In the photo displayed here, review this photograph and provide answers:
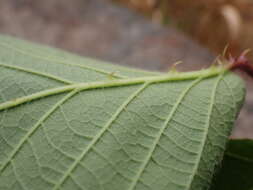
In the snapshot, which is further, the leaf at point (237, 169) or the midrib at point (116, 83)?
the leaf at point (237, 169)

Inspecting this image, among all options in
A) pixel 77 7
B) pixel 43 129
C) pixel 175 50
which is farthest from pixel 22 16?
pixel 43 129

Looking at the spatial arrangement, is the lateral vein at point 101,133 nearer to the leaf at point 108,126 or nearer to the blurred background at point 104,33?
the leaf at point 108,126

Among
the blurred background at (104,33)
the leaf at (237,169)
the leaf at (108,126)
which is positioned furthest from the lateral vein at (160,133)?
the blurred background at (104,33)

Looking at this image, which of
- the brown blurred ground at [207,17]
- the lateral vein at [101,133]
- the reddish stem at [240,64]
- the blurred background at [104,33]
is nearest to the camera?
the lateral vein at [101,133]

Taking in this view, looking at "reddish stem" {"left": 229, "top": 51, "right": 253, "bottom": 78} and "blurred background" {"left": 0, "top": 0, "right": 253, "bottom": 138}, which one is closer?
"reddish stem" {"left": 229, "top": 51, "right": 253, "bottom": 78}

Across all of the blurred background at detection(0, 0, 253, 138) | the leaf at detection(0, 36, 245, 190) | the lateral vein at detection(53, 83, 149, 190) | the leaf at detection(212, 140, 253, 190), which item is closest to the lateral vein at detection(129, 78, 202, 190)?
the leaf at detection(0, 36, 245, 190)

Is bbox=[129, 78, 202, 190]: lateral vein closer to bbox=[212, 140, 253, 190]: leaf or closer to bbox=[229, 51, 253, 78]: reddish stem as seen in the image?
bbox=[229, 51, 253, 78]: reddish stem
